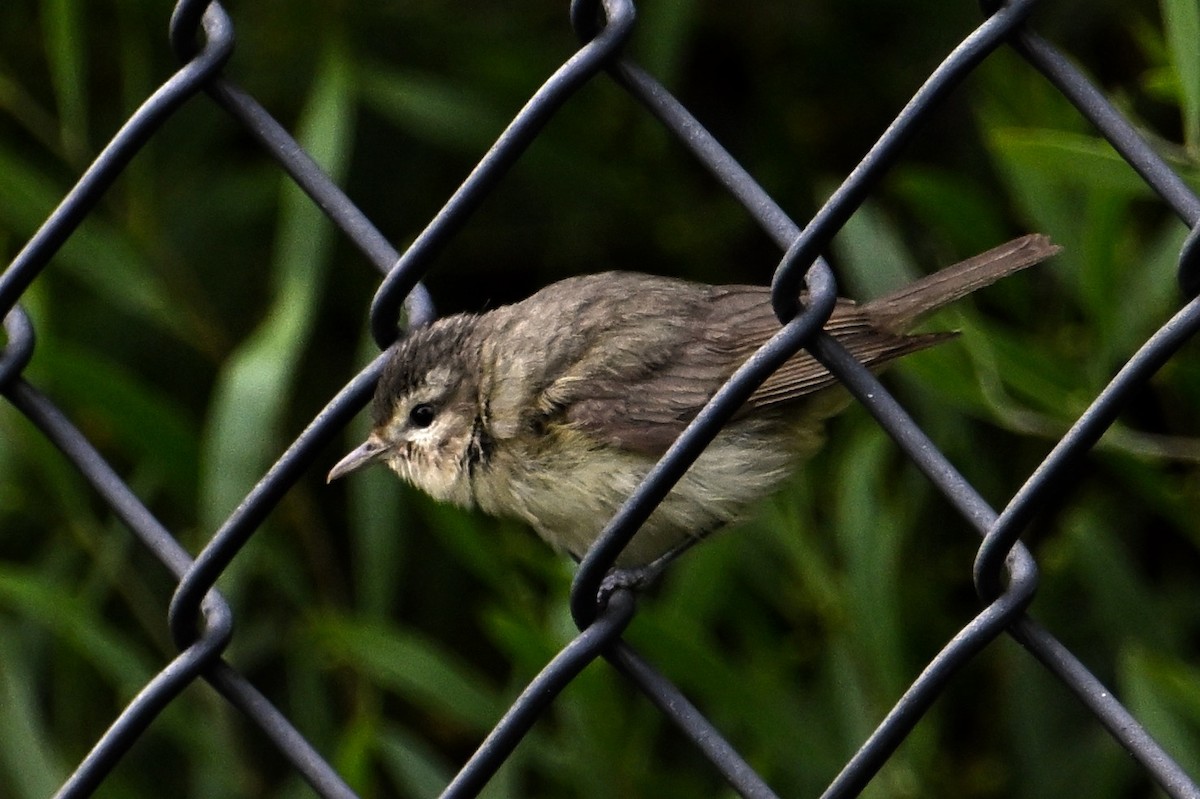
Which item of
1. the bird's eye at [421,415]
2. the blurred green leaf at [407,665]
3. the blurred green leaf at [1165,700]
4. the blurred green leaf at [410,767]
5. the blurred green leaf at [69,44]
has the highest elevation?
the blurred green leaf at [69,44]

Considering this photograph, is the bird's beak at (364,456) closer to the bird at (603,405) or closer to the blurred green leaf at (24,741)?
the bird at (603,405)

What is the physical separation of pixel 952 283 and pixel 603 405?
2.05ft

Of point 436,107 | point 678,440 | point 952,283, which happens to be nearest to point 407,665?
point 436,107

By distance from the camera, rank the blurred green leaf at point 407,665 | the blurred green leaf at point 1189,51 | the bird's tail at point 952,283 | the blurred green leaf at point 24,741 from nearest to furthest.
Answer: the blurred green leaf at point 1189,51
the bird's tail at point 952,283
the blurred green leaf at point 407,665
the blurred green leaf at point 24,741

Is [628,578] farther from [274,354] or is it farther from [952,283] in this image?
[274,354]

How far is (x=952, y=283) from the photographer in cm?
263

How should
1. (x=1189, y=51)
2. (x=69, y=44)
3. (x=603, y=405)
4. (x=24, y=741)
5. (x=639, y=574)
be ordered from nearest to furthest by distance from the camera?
(x=1189, y=51) < (x=639, y=574) < (x=603, y=405) < (x=69, y=44) < (x=24, y=741)

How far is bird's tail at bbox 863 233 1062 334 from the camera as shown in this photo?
2.40 m

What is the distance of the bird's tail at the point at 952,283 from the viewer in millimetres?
2396

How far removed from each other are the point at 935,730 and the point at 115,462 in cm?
228

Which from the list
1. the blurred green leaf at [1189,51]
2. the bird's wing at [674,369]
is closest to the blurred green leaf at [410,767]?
the bird's wing at [674,369]

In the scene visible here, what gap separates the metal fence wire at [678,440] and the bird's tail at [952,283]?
52cm

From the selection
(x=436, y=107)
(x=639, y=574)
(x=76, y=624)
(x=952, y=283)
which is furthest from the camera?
(x=436, y=107)

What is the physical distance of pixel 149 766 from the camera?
4.54 m
